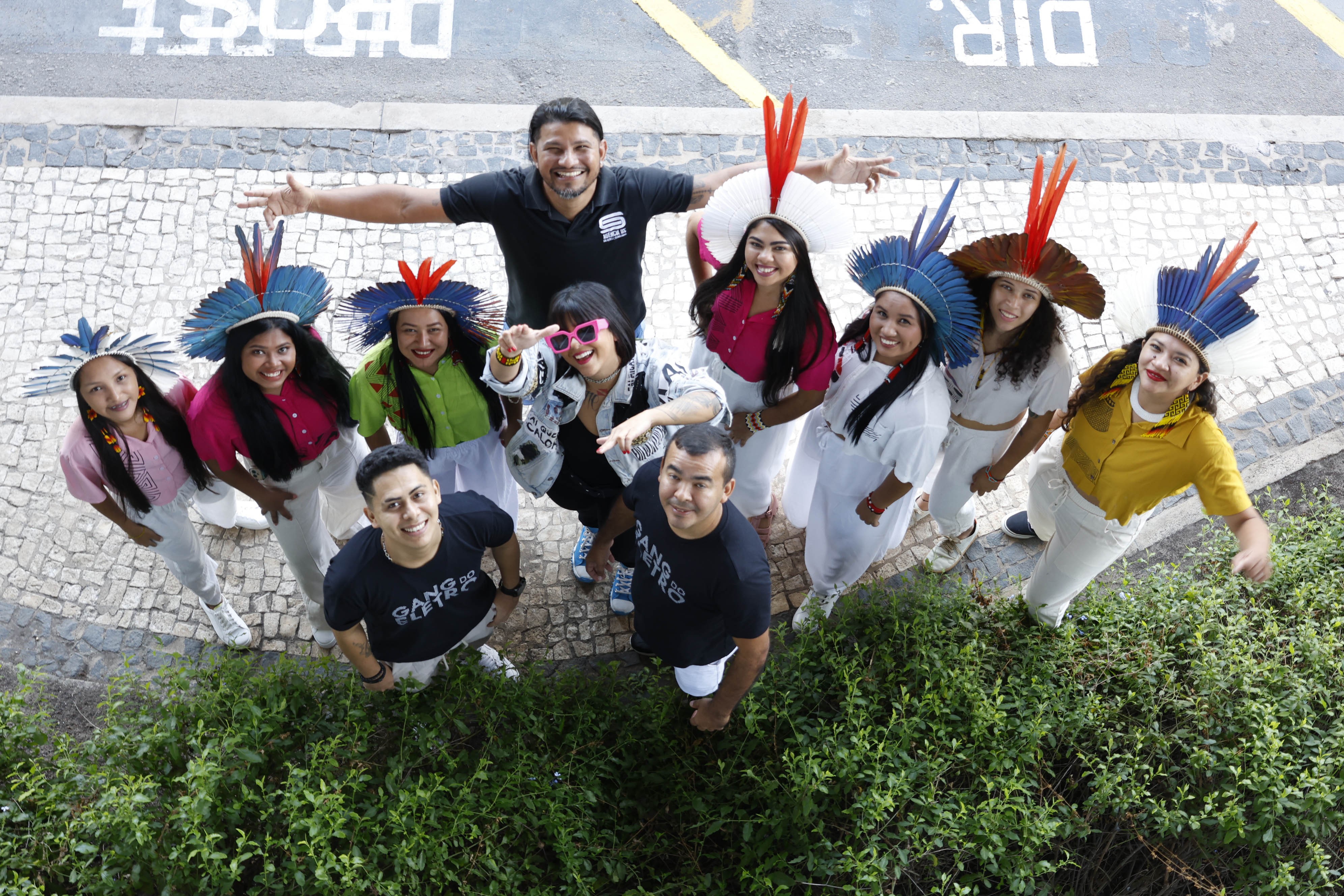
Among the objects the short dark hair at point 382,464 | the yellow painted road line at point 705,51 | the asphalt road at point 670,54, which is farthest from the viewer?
the yellow painted road line at point 705,51

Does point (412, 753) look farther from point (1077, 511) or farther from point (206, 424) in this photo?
point (1077, 511)

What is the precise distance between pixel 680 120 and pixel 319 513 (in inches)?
173

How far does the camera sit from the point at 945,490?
5074 mm

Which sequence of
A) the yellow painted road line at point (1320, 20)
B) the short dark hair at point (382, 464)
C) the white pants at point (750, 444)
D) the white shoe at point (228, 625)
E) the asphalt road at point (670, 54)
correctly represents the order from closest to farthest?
1. the short dark hair at point (382, 464)
2. the white pants at point (750, 444)
3. the white shoe at point (228, 625)
4. the asphalt road at point (670, 54)
5. the yellow painted road line at point (1320, 20)

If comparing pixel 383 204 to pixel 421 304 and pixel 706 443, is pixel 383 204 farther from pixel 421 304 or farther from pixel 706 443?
pixel 706 443

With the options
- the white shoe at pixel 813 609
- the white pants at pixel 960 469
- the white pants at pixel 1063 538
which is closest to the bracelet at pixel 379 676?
the white shoe at pixel 813 609

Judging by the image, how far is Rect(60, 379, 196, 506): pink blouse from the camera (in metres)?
3.98

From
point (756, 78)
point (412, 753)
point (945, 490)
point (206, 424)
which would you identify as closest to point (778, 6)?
point (756, 78)

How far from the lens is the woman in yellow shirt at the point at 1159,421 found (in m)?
3.75

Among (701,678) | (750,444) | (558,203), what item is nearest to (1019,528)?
(750,444)

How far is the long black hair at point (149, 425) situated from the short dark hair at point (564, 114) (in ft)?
6.54

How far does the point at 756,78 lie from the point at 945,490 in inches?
171

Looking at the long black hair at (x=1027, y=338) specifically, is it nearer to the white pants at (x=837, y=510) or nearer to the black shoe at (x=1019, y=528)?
the white pants at (x=837, y=510)

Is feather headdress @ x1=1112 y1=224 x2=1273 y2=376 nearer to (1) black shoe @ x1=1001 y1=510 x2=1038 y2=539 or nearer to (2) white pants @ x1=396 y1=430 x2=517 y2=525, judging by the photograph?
(1) black shoe @ x1=1001 y1=510 x2=1038 y2=539
